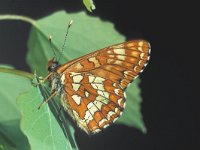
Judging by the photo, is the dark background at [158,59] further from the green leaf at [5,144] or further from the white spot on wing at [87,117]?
the green leaf at [5,144]

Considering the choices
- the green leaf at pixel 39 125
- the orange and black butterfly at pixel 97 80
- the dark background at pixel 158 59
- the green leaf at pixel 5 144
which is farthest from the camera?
the dark background at pixel 158 59

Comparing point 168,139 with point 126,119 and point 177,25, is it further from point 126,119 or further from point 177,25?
point 126,119

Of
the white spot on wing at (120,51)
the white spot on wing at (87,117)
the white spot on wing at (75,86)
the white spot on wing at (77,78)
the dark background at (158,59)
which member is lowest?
the dark background at (158,59)

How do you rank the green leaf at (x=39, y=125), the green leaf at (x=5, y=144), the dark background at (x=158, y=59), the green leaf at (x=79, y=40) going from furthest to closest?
the dark background at (x=158, y=59), the green leaf at (x=79, y=40), the green leaf at (x=5, y=144), the green leaf at (x=39, y=125)

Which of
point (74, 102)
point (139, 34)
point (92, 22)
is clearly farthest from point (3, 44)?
point (74, 102)

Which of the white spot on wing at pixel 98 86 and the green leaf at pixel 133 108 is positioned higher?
the white spot on wing at pixel 98 86

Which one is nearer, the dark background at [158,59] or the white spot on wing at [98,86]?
the white spot on wing at [98,86]

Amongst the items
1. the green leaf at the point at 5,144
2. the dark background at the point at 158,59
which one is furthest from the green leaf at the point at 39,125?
the dark background at the point at 158,59
